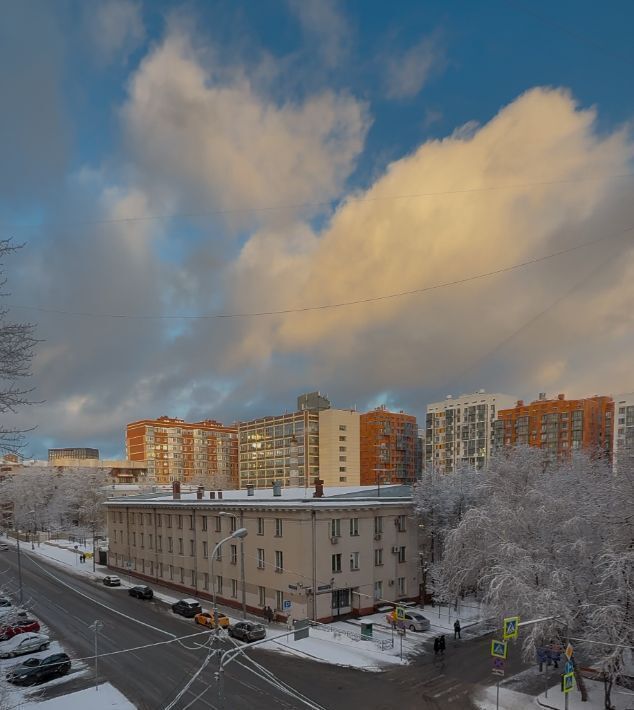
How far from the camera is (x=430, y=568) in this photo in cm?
4356

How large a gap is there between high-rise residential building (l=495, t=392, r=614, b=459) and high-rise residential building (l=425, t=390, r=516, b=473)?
7.87m

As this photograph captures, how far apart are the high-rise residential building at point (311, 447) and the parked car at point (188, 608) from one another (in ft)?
305

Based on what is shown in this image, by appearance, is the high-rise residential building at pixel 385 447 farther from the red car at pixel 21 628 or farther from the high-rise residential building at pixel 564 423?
the red car at pixel 21 628

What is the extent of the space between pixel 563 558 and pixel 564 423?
351ft

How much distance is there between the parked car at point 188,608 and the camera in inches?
1618

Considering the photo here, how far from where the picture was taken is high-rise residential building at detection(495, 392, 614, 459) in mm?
120875

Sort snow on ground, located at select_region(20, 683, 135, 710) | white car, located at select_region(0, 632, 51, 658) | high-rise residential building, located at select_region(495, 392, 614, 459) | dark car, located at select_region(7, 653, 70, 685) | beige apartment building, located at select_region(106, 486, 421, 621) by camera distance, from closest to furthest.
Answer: snow on ground, located at select_region(20, 683, 135, 710), dark car, located at select_region(7, 653, 70, 685), white car, located at select_region(0, 632, 51, 658), beige apartment building, located at select_region(106, 486, 421, 621), high-rise residential building, located at select_region(495, 392, 614, 459)

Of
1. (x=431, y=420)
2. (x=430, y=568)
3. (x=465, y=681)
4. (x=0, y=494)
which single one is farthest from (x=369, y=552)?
(x=431, y=420)

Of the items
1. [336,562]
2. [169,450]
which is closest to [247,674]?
[336,562]

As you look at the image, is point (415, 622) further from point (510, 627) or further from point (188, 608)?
point (510, 627)

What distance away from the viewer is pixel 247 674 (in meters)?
28.3

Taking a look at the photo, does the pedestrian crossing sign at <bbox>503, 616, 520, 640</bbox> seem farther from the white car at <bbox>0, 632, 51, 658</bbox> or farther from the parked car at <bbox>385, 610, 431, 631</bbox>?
the white car at <bbox>0, 632, 51, 658</bbox>

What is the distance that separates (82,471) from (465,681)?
410 feet

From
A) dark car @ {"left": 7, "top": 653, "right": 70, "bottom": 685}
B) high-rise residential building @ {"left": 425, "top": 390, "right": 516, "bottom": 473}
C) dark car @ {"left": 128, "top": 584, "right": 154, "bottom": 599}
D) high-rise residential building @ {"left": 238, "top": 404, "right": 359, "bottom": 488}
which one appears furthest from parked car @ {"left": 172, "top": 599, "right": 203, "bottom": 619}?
high-rise residential building @ {"left": 425, "top": 390, "right": 516, "bottom": 473}
